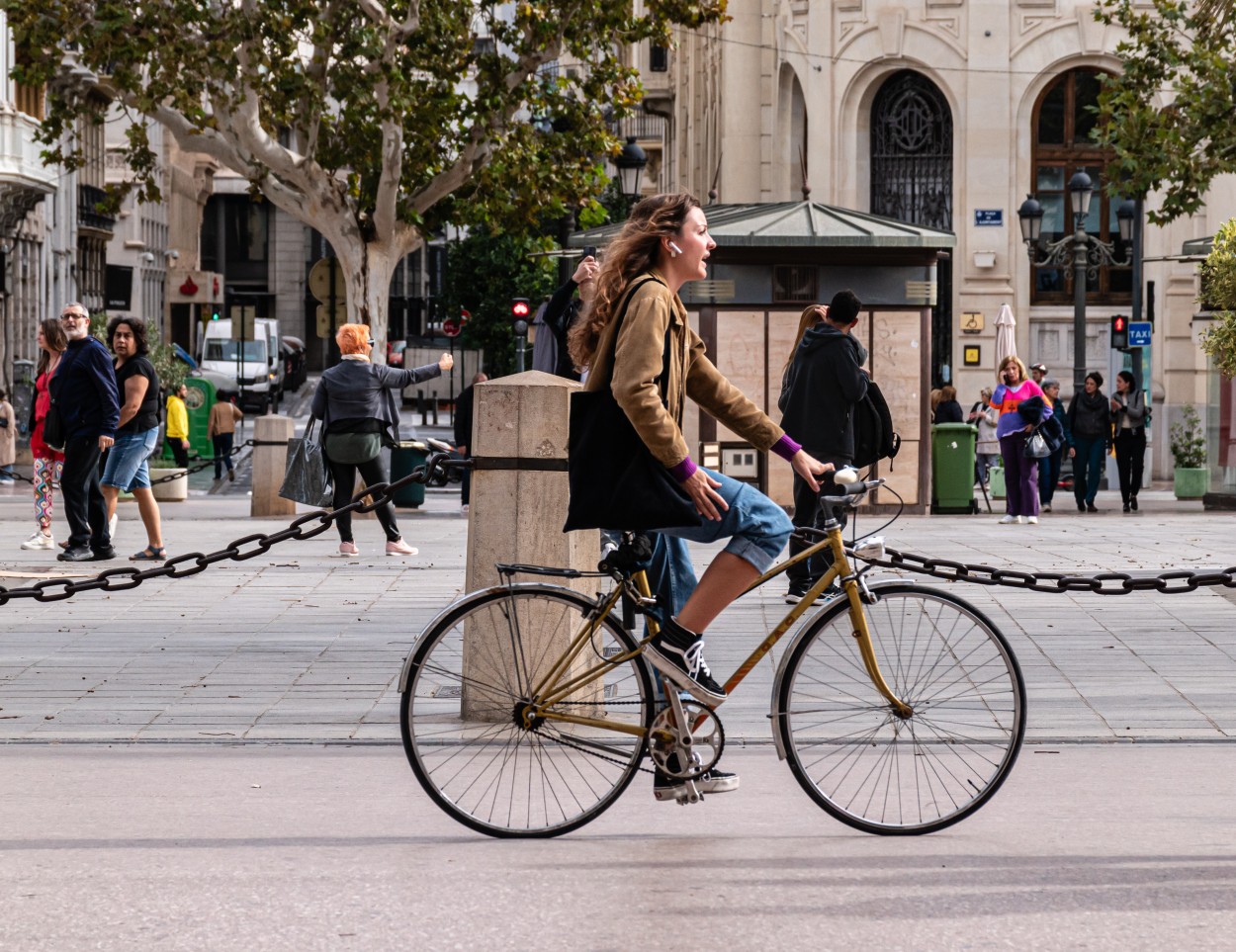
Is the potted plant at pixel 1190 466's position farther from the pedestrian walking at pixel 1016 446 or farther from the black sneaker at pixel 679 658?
the black sneaker at pixel 679 658

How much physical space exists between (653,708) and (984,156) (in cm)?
3251

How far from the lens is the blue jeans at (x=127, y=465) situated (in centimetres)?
1512

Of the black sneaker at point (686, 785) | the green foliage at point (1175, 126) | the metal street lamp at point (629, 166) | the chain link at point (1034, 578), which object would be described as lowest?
the black sneaker at point (686, 785)

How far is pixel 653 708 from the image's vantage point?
600 centimetres

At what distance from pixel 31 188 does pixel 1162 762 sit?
37.8 meters

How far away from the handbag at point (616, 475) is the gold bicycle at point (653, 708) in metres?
0.12

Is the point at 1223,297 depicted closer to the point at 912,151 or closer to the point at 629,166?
the point at 629,166

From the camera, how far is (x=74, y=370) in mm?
14820

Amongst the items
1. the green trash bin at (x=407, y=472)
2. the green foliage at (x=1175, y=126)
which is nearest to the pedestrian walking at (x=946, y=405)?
the green trash bin at (x=407, y=472)

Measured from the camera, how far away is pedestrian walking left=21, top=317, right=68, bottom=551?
15875 mm

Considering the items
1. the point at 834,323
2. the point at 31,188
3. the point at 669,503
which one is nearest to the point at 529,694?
the point at 669,503

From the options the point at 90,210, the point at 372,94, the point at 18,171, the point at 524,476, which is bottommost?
the point at 524,476

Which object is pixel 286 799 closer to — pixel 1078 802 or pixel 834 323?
pixel 1078 802

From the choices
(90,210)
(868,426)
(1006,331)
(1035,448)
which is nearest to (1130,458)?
(1035,448)
